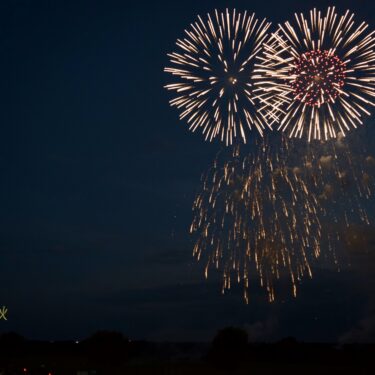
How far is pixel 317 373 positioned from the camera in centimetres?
6238

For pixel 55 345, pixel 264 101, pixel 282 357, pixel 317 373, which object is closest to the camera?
pixel 264 101

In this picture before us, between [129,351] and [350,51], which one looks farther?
[129,351]

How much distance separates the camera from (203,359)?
71375 mm

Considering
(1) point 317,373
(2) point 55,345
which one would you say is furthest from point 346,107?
(2) point 55,345

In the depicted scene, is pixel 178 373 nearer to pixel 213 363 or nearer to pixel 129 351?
pixel 213 363

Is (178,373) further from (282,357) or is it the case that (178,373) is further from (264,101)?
(264,101)

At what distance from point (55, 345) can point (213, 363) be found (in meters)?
29.5

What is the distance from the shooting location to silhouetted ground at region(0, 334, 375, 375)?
214ft

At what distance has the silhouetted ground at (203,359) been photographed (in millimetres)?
65250

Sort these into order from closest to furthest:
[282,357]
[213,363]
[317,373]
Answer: [317,373], [213,363], [282,357]

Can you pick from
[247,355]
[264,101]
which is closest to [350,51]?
[264,101]

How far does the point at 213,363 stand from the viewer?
219 ft

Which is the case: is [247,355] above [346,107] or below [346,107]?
below

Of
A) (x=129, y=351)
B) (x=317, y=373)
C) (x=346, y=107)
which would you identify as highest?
(x=346, y=107)
